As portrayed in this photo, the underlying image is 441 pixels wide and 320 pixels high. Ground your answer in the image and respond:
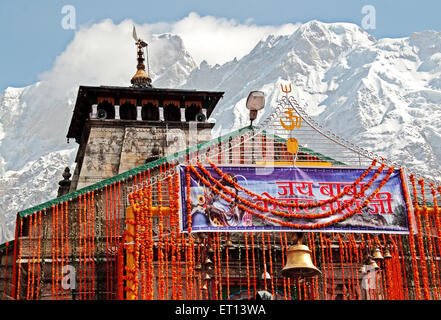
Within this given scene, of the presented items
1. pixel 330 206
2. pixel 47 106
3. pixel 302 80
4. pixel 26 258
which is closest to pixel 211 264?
pixel 330 206

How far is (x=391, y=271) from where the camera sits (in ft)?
68.8

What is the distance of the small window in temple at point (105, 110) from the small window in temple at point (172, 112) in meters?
2.41

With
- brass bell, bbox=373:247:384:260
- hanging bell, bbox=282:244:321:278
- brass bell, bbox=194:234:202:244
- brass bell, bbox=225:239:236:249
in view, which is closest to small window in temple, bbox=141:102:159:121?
brass bell, bbox=225:239:236:249

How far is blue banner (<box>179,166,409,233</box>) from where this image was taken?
16.7 meters

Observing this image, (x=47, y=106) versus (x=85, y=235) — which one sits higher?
(x=47, y=106)

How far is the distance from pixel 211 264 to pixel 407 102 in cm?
8128

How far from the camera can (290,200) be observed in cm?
1702

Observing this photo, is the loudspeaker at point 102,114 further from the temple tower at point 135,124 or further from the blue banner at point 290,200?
the blue banner at point 290,200

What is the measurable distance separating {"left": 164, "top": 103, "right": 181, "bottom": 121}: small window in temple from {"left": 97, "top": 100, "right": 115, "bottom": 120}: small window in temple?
2405mm

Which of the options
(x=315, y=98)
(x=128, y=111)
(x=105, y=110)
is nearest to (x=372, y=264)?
(x=128, y=111)

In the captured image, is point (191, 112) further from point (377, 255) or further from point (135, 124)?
point (377, 255)

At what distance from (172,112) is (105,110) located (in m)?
3.05
